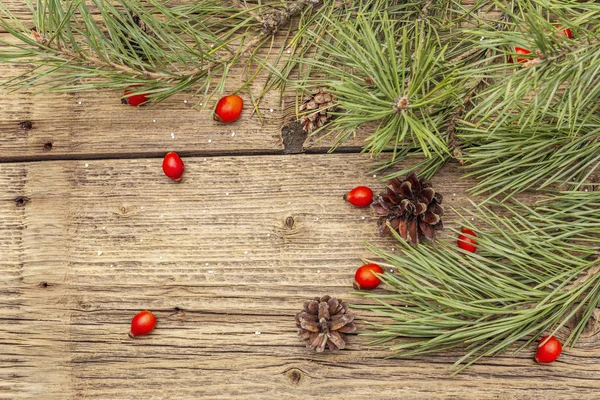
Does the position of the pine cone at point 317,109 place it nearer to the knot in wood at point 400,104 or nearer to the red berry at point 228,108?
the red berry at point 228,108

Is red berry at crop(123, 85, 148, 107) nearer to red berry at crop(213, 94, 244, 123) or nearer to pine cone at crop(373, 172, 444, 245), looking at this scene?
red berry at crop(213, 94, 244, 123)

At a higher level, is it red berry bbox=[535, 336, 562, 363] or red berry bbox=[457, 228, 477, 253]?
red berry bbox=[457, 228, 477, 253]

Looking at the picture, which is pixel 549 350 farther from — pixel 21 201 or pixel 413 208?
pixel 21 201

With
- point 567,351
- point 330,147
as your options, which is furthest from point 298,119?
point 567,351

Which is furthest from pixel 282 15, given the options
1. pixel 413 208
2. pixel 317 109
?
pixel 413 208

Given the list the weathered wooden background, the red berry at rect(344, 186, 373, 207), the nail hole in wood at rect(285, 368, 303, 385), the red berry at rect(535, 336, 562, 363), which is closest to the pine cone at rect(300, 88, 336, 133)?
the weathered wooden background

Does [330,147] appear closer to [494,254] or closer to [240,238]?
[240,238]

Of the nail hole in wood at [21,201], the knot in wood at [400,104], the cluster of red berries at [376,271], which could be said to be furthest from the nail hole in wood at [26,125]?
the knot in wood at [400,104]
